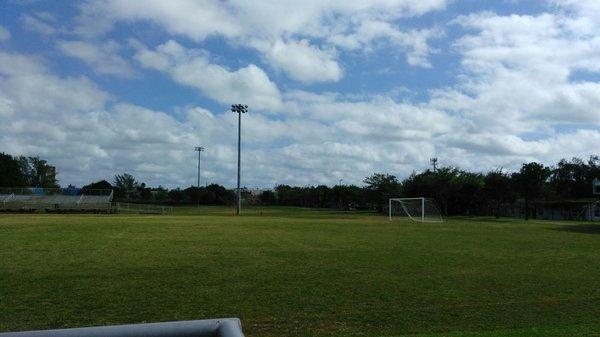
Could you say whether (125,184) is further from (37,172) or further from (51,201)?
(51,201)

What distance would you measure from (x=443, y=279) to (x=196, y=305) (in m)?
5.84

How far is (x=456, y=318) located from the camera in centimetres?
858

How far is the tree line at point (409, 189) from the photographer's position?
76875 millimetres

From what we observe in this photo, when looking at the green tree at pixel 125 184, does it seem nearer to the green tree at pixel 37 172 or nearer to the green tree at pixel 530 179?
the green tree at pixel 37 172

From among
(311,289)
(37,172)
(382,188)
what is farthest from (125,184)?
(311,289)

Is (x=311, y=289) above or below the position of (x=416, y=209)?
below

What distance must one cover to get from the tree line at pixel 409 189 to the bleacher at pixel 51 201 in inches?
1597

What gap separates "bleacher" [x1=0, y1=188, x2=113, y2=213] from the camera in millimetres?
70250

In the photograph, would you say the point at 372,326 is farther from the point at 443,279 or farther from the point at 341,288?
the point at 443,279

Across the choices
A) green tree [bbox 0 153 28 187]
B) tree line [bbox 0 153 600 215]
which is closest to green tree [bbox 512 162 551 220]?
tree line [bbox 0 153 600 215]

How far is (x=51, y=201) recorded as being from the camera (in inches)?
2886

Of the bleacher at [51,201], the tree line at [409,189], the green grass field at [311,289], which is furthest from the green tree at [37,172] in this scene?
the green grass field at [311,289]

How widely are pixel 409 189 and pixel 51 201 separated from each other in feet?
179

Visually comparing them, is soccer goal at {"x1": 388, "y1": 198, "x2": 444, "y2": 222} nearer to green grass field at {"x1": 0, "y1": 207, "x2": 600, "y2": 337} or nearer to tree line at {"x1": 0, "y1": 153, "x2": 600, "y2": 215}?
tree line at {"x1": 0, "y1": 153, "x2": 600, "y2": 215}
